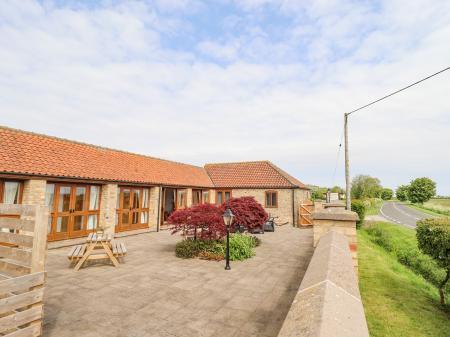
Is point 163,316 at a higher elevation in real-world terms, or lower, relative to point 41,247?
lower

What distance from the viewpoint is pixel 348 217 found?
544 centimetres

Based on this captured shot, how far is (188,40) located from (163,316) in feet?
34.4

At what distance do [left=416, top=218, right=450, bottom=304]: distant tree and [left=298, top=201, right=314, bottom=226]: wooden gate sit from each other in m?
12.0

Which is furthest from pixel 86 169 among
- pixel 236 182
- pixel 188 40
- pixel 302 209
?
pixel 302 209

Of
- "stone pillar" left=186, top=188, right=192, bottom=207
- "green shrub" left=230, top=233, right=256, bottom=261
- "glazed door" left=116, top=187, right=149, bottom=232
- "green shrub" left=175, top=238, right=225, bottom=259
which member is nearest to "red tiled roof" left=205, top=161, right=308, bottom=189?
"stone pillar" left=186, top=188, right=192, bottom=207

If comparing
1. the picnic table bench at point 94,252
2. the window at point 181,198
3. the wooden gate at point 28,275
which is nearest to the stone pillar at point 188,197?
the window at point 181,198

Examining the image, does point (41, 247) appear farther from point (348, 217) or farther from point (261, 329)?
point (348, 217)

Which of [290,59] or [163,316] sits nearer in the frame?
[163,316]

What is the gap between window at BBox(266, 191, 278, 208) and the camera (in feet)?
66.7

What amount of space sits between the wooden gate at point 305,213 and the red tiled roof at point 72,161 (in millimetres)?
8850

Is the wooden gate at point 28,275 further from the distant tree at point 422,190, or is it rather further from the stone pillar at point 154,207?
the distant tree at point 422,190

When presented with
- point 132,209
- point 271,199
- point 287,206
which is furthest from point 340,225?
point 271,199

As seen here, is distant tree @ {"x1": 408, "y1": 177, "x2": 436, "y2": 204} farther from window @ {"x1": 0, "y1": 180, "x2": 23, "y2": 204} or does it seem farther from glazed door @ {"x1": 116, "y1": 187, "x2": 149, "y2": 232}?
window @ {"x1": 0, "y1": 180, "x2": 23, "y2": 204}

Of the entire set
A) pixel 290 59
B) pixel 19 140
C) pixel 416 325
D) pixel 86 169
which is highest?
pixel 290 59
